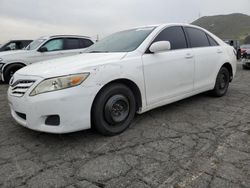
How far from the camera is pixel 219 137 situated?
3242 mm

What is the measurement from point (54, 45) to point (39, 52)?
60 cm

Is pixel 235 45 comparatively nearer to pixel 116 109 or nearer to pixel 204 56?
pixel 204 56

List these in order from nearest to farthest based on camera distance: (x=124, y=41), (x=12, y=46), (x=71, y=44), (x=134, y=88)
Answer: (x=134, y=88)
(x=124, y=41)
(x=71, y=44)
(x=12, y=46)

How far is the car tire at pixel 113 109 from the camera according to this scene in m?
3.10

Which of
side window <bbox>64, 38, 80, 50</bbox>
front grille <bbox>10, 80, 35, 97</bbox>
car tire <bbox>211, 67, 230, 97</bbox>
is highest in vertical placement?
side window <bbox>64, 38, 80, 50</bbox>

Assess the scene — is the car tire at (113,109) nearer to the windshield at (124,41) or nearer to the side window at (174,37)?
the windshield at (124,41)

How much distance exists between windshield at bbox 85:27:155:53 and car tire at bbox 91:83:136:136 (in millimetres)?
718

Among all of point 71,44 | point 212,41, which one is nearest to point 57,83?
point 212,41

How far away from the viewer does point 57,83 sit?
112 inches

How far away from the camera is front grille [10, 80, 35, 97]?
300 centimetres

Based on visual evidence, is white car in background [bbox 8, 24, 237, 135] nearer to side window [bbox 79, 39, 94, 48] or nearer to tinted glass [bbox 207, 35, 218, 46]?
tinted glass [bbox 207, 35, 218, 46]

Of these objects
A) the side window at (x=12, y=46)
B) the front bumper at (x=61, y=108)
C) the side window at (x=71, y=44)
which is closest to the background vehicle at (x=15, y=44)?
the side window at (x=12, y=46)

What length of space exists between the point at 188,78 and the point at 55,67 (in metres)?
2.33

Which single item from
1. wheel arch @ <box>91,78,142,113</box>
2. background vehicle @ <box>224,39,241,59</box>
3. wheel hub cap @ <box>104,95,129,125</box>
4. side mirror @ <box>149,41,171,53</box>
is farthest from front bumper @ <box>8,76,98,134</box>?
background vehicle @ <box>224,39,241,59</box>
